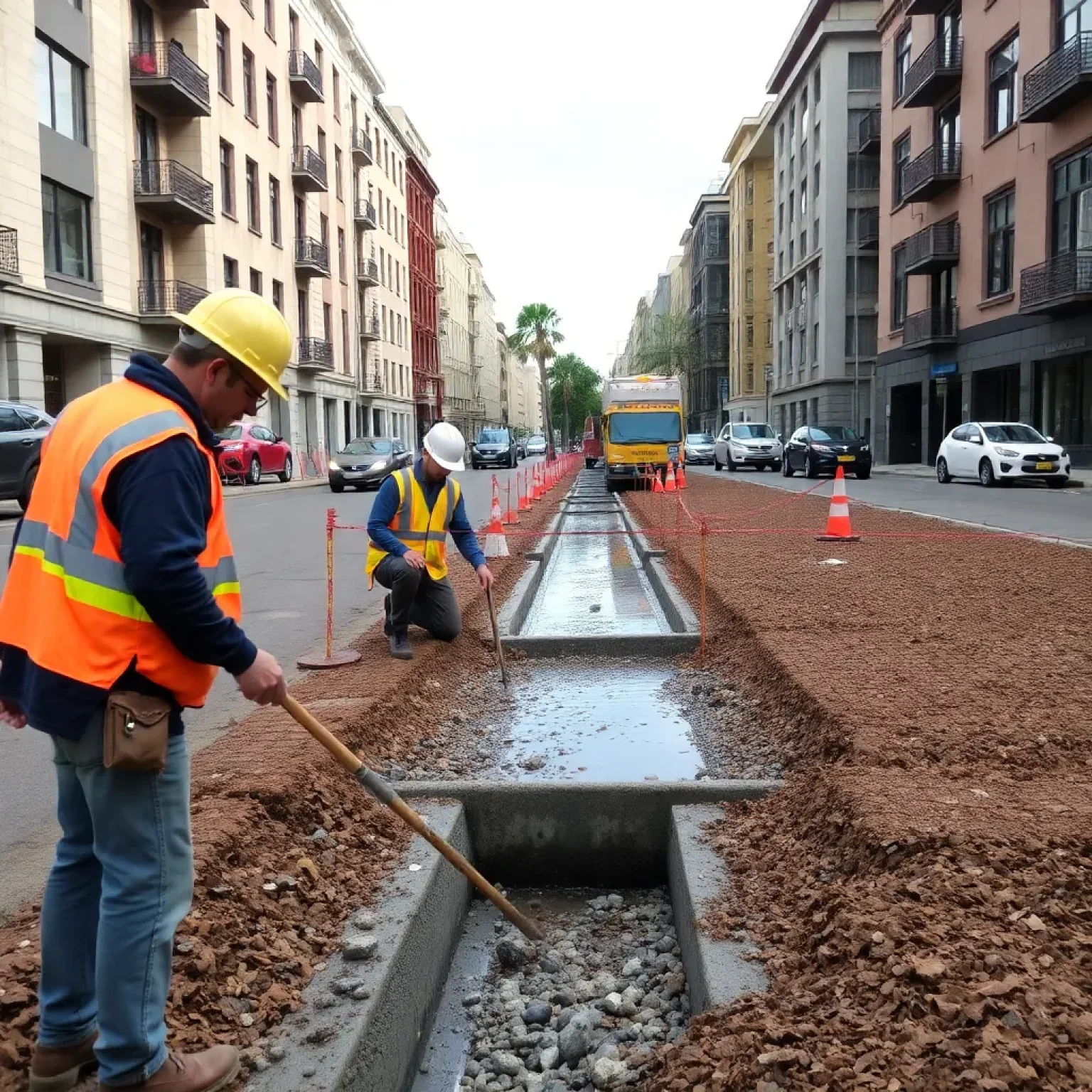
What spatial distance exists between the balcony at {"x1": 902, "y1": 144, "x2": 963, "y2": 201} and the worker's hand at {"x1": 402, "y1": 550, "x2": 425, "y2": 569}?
33.7 metres

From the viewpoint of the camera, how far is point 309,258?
4328 cm

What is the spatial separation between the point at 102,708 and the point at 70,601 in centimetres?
23

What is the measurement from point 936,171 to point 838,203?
55.4ft

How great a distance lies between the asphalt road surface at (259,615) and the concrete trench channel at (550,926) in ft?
4.26

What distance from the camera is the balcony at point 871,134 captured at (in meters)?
45.9

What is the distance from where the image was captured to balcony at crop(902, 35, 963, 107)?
113ft

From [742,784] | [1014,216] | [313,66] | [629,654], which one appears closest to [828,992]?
[742,784]

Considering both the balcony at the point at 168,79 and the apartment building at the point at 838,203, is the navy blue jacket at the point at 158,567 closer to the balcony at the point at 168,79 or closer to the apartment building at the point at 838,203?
the balcony at the point at 168,79

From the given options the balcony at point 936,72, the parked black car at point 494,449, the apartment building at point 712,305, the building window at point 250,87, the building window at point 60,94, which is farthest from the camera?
the apartment building at point 712,305

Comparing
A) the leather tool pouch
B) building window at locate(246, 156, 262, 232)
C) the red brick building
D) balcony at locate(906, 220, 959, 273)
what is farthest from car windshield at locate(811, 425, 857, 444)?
the red brick building

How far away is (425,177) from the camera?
75.4 metres

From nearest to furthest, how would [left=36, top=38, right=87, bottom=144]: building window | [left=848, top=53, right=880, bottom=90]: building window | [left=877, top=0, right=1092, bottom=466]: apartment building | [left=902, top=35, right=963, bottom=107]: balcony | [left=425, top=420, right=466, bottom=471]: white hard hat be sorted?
1. [left=425, top=420, right=466, bottom=471]: white hard hat
2. [left=36, top=38, right=87, bottom=144]: building window
3. [left=877, top=0, right=1092, bottom=466]: apartment building
4. [left=902, top=35, right=963, bottom=107]: balcony
5. [left=848, top=53, right=880, bottom=90]: building window

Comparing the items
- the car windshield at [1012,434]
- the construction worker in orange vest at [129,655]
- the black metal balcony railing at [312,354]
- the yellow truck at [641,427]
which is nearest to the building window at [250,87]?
the black metal balcony railing at [312,354]

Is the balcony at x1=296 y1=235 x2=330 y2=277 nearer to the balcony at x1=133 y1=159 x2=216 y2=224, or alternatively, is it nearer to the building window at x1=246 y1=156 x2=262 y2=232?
the building window at x1=246 y1=156 x2=262 y2=232
